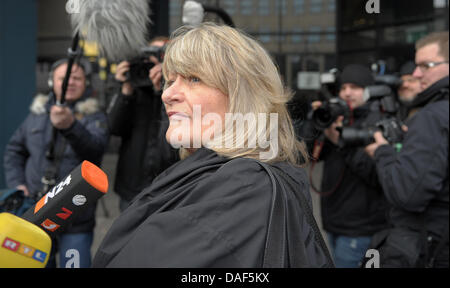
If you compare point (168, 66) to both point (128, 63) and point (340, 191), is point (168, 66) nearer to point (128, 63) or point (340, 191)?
Answer: point (128, 63)

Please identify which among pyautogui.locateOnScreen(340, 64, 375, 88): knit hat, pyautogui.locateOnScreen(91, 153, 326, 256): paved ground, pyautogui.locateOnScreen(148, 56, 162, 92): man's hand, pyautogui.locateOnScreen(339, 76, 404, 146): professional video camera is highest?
pyautogui.locateOnScreen(148, 56, 162, 92): man's hand

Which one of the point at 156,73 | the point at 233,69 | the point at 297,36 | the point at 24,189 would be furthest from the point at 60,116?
the point at 297,36

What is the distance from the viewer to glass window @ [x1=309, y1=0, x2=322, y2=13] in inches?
308

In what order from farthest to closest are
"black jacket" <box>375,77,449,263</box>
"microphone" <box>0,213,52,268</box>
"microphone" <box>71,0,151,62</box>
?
"black jacket" <box>375,77,449,263</box>, "microphone" <box>71,0,151,62</box>, "microphone" <box>0,213,52,268</box>

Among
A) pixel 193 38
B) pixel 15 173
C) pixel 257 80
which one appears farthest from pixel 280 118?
pixel 15 173

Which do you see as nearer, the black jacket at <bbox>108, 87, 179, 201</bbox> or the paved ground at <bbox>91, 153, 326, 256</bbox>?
the black jacket at <bbox>108, 87, 179, 201</bbox>

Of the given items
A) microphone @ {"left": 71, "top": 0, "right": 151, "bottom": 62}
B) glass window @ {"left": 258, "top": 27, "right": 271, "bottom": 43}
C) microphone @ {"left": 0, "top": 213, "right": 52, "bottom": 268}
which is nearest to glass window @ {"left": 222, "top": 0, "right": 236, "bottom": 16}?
glass window @ {"left": 258, "top": 27, "right": 271, "bottom": 43}

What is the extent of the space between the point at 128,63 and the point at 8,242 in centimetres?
155

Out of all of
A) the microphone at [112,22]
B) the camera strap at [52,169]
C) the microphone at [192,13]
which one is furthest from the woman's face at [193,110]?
the camera strap at [52,169]

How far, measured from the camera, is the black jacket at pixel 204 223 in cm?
86

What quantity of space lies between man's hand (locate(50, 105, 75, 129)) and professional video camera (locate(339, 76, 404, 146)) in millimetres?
1508

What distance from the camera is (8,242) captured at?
81 cm

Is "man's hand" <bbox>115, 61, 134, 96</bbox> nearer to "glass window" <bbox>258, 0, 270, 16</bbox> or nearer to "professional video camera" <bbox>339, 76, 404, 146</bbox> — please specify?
"professional video camera" <bbox>339, 76, 404, 146</bbox>

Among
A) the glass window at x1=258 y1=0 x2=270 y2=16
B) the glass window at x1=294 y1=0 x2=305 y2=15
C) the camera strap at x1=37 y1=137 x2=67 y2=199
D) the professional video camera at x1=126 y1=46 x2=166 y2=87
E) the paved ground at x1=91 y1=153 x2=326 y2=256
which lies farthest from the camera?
the glass window at x1=294 y1=0 x2=305 y2=15
